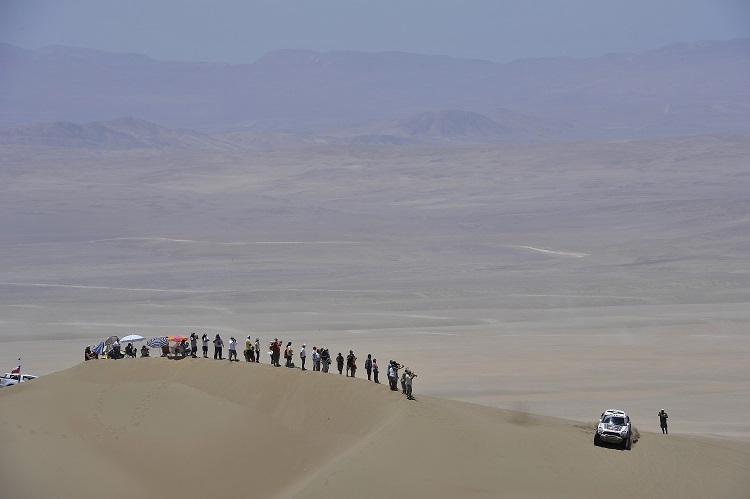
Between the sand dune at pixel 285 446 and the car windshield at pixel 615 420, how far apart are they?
530 millimetres

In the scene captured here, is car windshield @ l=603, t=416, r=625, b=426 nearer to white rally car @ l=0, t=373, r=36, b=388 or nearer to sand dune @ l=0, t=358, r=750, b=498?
sand dune @ l=0, t=358, r=750, b=498

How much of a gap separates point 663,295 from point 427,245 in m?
26.4

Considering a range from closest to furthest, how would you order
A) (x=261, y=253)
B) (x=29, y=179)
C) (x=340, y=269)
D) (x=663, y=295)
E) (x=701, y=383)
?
(x=701, y=383), (x=663, y=295), (x=340, y=269), (x=261, y=253), (x=29, y=179)

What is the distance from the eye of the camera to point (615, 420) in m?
20.1

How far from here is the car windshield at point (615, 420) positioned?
19969 millimetres

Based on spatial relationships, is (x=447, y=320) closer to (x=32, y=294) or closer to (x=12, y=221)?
(x=32, y=294)

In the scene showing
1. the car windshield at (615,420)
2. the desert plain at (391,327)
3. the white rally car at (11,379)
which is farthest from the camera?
the white rally car at (11,379)

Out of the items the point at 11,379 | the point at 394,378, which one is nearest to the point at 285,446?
the point at 394,378

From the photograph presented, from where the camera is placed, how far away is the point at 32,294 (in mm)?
57625

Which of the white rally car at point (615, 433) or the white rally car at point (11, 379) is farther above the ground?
the white rally car at point (11, 379)

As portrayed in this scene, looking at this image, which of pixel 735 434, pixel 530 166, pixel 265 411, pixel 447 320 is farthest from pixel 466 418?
pixel 530 166

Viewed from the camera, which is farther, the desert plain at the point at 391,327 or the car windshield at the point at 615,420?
the car windshield at the point at 615,420

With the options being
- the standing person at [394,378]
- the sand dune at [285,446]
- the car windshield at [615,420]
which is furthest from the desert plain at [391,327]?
the standing person at [394,378]

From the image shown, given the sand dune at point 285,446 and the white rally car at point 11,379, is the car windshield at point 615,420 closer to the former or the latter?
the sand dune at point 285,446
